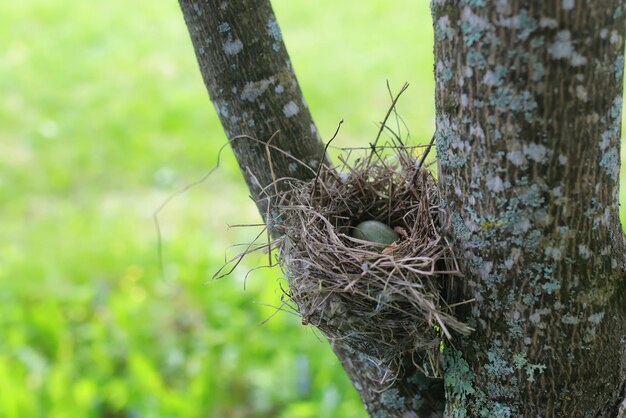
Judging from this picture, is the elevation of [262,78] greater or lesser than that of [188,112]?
lesser

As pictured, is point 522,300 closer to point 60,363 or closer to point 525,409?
point 525,409

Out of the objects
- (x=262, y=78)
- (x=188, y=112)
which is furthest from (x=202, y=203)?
(x=262, y=78)

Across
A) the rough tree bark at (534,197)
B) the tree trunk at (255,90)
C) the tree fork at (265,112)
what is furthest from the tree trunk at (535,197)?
the tree trunk at (255,90)

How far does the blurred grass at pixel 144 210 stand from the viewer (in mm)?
2834

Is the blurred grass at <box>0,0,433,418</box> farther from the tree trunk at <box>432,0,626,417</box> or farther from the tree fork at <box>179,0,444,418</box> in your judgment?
the tree trunk at <box>432,0,626,417</box>

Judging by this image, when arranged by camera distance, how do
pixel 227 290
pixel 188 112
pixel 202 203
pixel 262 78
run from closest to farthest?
pixel 262 78 < pixel 227 290 < pixel 202 203 < pixel 188 112

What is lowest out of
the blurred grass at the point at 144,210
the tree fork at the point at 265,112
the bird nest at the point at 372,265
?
the bird nest at the point at 372,265

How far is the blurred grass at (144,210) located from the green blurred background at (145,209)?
0.4 inches

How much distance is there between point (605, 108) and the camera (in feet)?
3.08

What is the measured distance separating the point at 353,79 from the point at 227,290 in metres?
2.27

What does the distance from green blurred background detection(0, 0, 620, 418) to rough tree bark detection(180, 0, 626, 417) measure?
478mm

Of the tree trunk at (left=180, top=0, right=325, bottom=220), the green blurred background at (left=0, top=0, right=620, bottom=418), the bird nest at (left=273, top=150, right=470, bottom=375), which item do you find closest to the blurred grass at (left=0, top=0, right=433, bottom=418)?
the green blurred background at (left=0, top=0, right=620, bottom=418)

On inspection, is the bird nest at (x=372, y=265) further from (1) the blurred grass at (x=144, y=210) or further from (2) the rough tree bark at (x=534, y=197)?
(1) the blurred grass at (x=144, y=210)

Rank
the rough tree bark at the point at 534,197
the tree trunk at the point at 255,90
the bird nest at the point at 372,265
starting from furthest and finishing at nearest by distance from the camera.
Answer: the tree trunk at the point at 255,90, the bird nest at the point at 372,265, the rough tree bark at the point at 534,197
